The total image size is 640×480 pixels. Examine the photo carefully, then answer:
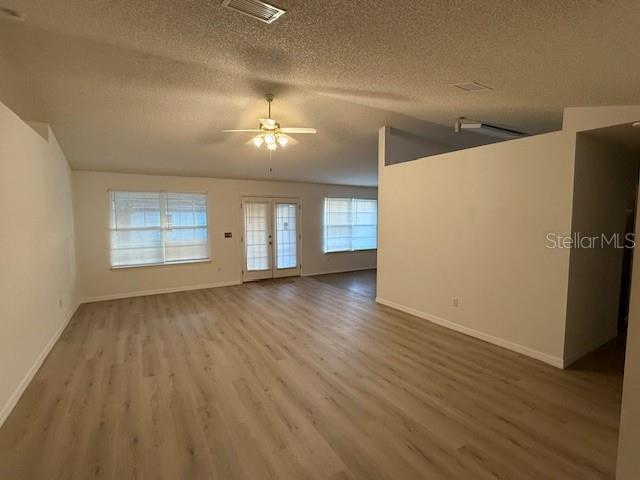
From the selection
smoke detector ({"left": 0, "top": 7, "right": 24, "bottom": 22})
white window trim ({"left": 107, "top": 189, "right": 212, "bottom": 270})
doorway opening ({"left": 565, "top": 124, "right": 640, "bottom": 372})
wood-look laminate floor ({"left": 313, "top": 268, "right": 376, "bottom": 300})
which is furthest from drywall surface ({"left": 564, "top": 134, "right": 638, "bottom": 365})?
white window trim ({"left": 107, "top": 189, "right": 212, "bottom": 270})

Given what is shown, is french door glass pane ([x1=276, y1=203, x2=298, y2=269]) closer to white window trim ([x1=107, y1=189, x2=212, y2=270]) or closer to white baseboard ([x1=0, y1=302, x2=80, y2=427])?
white window trim ([x1=107, y1=189, x2=212, y2=270])

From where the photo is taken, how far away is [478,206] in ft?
12.5

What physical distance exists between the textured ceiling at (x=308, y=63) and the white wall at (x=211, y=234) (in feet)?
4.34

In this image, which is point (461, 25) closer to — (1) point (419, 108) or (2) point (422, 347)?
(1) point (419, 108)

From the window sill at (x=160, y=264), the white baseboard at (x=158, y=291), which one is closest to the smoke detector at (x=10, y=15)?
the window sill at (x=160, y=264)

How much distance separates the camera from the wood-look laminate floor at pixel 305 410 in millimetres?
1863

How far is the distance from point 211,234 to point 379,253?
3.76 metres

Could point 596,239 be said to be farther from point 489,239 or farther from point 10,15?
point 10,15

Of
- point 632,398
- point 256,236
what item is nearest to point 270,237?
point 256,236

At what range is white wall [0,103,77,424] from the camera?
2420mm

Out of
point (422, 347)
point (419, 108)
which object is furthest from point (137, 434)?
point (419, 108)

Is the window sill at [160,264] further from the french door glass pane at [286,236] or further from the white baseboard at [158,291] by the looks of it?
the french door glass pane at [286,236]

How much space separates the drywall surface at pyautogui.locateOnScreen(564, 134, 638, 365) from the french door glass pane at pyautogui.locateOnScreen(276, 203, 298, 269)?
229 inches

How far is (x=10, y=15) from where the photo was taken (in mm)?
1979
